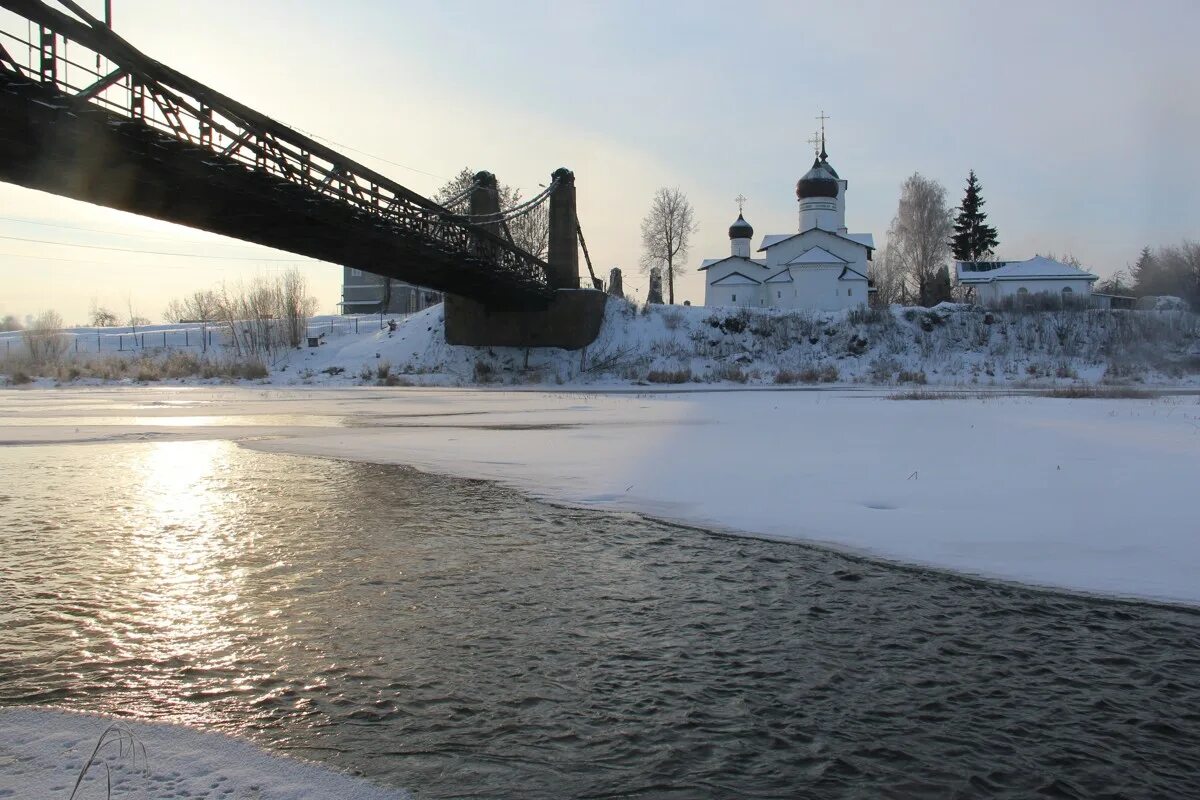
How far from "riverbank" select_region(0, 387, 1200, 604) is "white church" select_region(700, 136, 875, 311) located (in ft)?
136

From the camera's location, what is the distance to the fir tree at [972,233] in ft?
258

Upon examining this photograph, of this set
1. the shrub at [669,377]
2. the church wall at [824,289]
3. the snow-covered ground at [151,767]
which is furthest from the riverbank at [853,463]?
the church wall at [824,289]

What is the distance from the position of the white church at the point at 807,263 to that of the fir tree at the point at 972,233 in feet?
37.9

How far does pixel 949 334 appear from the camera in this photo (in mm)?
44250

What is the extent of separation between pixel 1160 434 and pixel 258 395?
23609mm

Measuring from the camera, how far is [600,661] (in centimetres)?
446

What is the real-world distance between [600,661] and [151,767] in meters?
2.02

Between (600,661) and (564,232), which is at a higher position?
(564,232)

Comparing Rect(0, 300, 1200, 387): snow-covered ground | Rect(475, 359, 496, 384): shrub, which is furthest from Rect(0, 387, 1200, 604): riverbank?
Rect(475, 359, 496, 384): shrub

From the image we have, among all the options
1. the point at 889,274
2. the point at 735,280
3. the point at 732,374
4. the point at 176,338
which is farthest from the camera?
the point at 889,274

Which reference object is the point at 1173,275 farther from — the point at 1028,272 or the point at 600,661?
the point at 600,661

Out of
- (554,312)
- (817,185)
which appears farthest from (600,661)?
(817,185)

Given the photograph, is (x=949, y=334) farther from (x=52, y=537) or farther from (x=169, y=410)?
(x=52, y=537)

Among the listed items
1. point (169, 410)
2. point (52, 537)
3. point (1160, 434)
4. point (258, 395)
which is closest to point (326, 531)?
point (52, 537)
